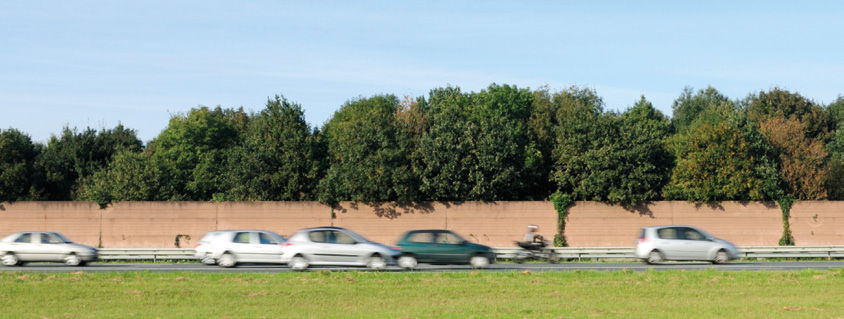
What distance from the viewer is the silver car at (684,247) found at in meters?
27.7

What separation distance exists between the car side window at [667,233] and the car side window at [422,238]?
854 cm

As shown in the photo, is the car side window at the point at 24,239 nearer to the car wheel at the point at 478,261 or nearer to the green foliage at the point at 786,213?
the car wheel at the point at 478,261

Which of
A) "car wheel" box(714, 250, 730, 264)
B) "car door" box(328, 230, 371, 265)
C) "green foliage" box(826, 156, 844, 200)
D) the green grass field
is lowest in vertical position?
the green grass field

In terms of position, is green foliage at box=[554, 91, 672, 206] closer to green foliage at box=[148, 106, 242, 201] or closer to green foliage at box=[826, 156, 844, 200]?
green foliage at box=[826, 156, 844, 200]

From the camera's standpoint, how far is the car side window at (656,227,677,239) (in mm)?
27844

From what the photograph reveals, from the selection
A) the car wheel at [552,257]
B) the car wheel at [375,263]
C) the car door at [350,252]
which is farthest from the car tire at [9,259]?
the car wheel at [552,257]

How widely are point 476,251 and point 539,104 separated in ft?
145

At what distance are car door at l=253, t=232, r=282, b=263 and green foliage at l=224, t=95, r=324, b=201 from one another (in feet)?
60.4

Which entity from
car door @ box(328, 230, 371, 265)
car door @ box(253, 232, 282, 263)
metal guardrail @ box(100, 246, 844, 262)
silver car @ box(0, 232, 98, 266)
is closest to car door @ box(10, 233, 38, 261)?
silver car @ box(0, 232, 98, 266)

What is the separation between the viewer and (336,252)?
24.1 meters

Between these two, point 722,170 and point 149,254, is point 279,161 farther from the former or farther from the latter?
point 722,170

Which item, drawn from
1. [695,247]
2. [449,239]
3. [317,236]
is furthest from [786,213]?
[317,236]

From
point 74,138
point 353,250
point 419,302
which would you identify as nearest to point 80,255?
point 353,250

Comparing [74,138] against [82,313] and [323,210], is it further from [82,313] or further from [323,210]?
[82,313]
